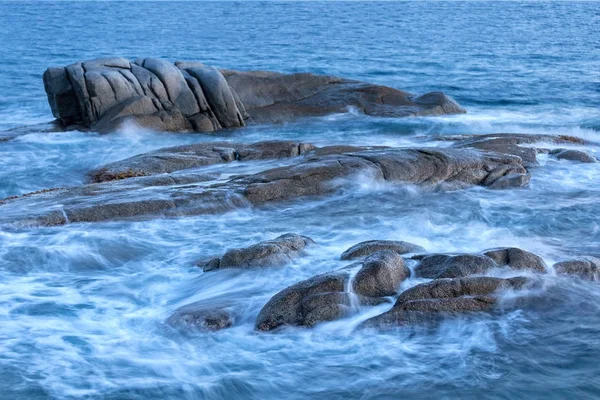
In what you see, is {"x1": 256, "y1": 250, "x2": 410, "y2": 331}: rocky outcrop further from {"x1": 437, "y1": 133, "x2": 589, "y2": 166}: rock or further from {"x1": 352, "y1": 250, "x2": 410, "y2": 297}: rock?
{"x1": 437, "y1": 133, "x2": 589, "y2": 166}: rock

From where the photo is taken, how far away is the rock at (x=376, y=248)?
10.6 metres

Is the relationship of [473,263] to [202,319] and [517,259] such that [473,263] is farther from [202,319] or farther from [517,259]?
[202,319]

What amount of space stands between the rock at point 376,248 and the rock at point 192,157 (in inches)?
245

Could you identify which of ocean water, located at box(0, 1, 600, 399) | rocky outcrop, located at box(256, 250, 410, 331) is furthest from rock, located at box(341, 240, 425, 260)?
rocky outcrop, located at box(256, 250, 410, 331)

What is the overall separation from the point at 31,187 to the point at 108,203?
13.6ft

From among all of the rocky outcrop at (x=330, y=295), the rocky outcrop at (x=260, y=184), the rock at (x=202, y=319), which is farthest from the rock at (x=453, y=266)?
the rocky outcrop at (x=260, y=184)

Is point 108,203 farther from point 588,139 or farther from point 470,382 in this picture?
point 588,139

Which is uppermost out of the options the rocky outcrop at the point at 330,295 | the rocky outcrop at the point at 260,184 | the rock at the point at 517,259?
the rock at the point at 517,259

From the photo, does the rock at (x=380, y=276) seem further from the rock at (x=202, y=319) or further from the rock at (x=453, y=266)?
the rock at (x=202, y=319)

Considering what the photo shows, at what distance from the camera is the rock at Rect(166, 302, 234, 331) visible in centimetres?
907

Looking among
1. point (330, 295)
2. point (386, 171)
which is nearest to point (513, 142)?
point (386, 171)

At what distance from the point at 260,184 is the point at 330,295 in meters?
5.03

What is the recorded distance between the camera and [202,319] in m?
9.16

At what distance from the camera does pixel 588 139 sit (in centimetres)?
2047
